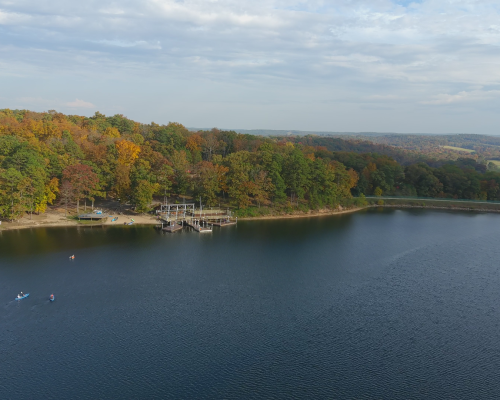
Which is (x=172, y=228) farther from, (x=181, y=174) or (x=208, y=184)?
(x=181, y=174)

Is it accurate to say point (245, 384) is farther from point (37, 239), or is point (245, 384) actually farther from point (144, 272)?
point (37, 239)

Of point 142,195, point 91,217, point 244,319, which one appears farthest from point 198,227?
point 244,319

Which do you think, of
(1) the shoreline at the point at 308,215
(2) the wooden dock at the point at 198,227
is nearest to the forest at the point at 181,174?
(1) the shoreline at the point at 308,215

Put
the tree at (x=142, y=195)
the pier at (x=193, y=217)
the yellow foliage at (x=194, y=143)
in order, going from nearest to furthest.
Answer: the pier at (x=193, y=217) → the tree at (x=142, y=195) → the yellow foliage at (x=194, y=143)

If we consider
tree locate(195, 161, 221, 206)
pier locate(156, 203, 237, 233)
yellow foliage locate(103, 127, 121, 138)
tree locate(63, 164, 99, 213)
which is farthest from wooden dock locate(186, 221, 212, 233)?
yellow foliage locate(103, 127, 121, 138)

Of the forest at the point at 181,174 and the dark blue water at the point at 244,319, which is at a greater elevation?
the forest at the point at 181,174

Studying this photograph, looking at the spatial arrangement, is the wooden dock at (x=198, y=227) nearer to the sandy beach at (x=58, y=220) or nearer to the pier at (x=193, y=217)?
the pier at (x=193, y=217)

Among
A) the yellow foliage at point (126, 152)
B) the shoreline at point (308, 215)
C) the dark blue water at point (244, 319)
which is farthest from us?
the yellow foliage at point (126, 152)

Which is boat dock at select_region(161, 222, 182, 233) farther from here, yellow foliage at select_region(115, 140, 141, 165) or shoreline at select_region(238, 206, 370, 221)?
yellow foliage at select_region(115, 140, 141, 165)
